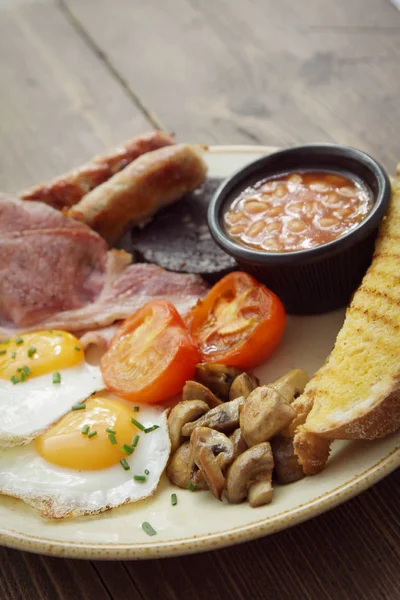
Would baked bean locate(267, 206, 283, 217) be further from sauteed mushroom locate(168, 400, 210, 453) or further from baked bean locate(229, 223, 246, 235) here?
sauteed mushroom locate(168, 400, 210, 453)

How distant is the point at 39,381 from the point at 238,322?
2.85 feet

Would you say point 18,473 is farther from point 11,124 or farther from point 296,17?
point 296,17

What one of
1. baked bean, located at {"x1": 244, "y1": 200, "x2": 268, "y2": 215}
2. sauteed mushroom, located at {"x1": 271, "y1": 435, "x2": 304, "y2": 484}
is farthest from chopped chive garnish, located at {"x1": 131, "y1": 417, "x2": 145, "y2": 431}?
baked bean, located at {"x1": 244, "y1": 200, "x2": 268, "y2": 215}

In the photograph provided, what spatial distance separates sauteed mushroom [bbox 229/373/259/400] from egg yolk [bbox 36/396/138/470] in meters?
0.40

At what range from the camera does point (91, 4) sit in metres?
6.30

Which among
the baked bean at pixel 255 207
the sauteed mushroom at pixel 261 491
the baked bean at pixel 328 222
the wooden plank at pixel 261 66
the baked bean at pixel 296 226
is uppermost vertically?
the baked bean at pixel 328 222

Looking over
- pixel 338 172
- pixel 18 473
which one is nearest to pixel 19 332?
pixel 18 473

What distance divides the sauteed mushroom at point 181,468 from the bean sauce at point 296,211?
0.96 meters

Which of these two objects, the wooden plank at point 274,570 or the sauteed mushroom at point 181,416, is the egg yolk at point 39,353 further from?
the wooden plank at point 274,570

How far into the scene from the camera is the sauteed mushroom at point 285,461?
2.42 m

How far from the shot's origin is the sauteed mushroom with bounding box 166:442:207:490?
2.55 metres

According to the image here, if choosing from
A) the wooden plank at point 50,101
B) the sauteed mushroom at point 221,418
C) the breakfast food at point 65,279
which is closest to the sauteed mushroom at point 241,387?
the sauteed mushroom at point 221,418

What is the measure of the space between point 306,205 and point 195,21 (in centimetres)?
331

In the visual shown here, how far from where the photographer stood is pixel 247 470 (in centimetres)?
237
